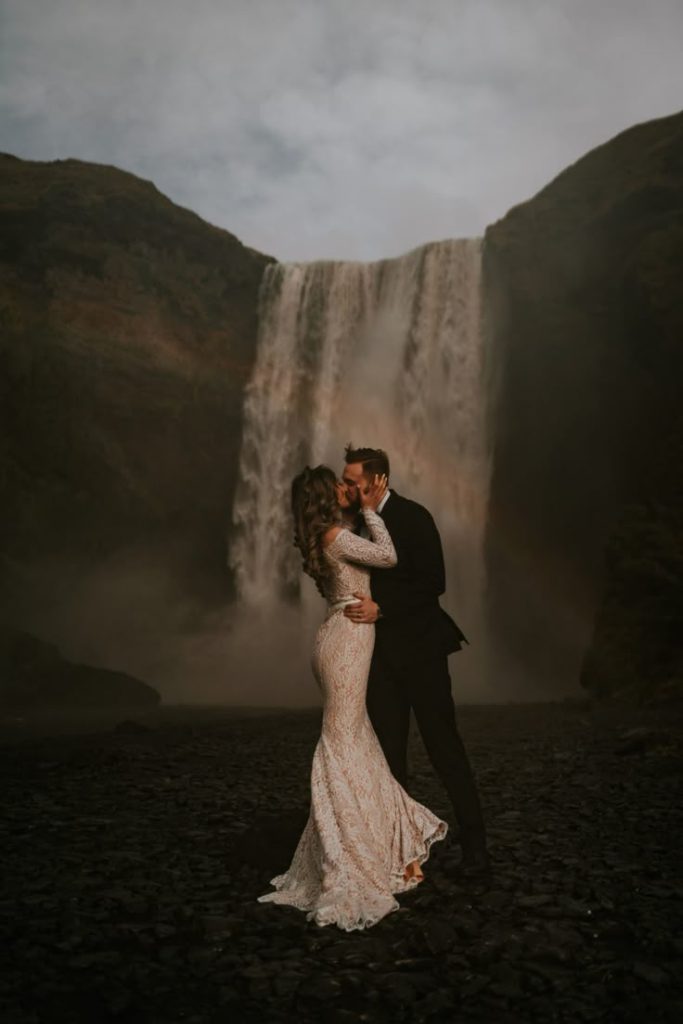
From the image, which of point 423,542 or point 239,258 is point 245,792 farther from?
point 239,258

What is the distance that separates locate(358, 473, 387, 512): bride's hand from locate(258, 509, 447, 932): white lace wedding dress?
8cm

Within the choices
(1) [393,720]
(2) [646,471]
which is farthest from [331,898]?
(2) [646,471]

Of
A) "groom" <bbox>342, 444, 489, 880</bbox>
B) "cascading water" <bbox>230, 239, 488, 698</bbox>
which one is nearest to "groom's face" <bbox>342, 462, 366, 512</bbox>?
"groom" <bbox>342, 444, 489, 880</bbox>

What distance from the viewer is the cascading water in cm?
3450

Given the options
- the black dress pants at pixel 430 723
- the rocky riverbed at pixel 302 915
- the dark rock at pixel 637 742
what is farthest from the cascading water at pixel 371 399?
the black dress pants at pixel 430 723

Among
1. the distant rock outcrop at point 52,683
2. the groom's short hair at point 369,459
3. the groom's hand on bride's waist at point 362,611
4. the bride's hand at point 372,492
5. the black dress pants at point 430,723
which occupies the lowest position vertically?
the distant rock outcrop at point 52,683

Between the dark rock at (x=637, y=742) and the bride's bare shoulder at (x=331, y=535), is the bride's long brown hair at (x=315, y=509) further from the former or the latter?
the dark rock at (x=637, y=742)

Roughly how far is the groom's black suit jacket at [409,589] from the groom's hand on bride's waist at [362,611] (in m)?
0.11

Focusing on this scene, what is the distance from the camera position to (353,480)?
552 cm

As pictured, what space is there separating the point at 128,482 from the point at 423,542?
3245 cm

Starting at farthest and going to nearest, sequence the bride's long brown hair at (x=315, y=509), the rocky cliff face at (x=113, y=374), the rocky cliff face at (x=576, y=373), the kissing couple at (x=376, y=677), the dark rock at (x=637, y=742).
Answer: the rocky cliff face at (x=113, y=374)
the rocky cliff face at (x=576, y=373)
the dark rock at (x=637, y=742)
the bride's long brown hair at (x=315, y=509)
the kissing couple at (x=376, y=677)

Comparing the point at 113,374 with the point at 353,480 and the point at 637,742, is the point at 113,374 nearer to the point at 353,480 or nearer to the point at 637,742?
the point at 637,742

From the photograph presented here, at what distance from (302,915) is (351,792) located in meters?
0.76

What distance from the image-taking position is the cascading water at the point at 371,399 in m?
34.5
